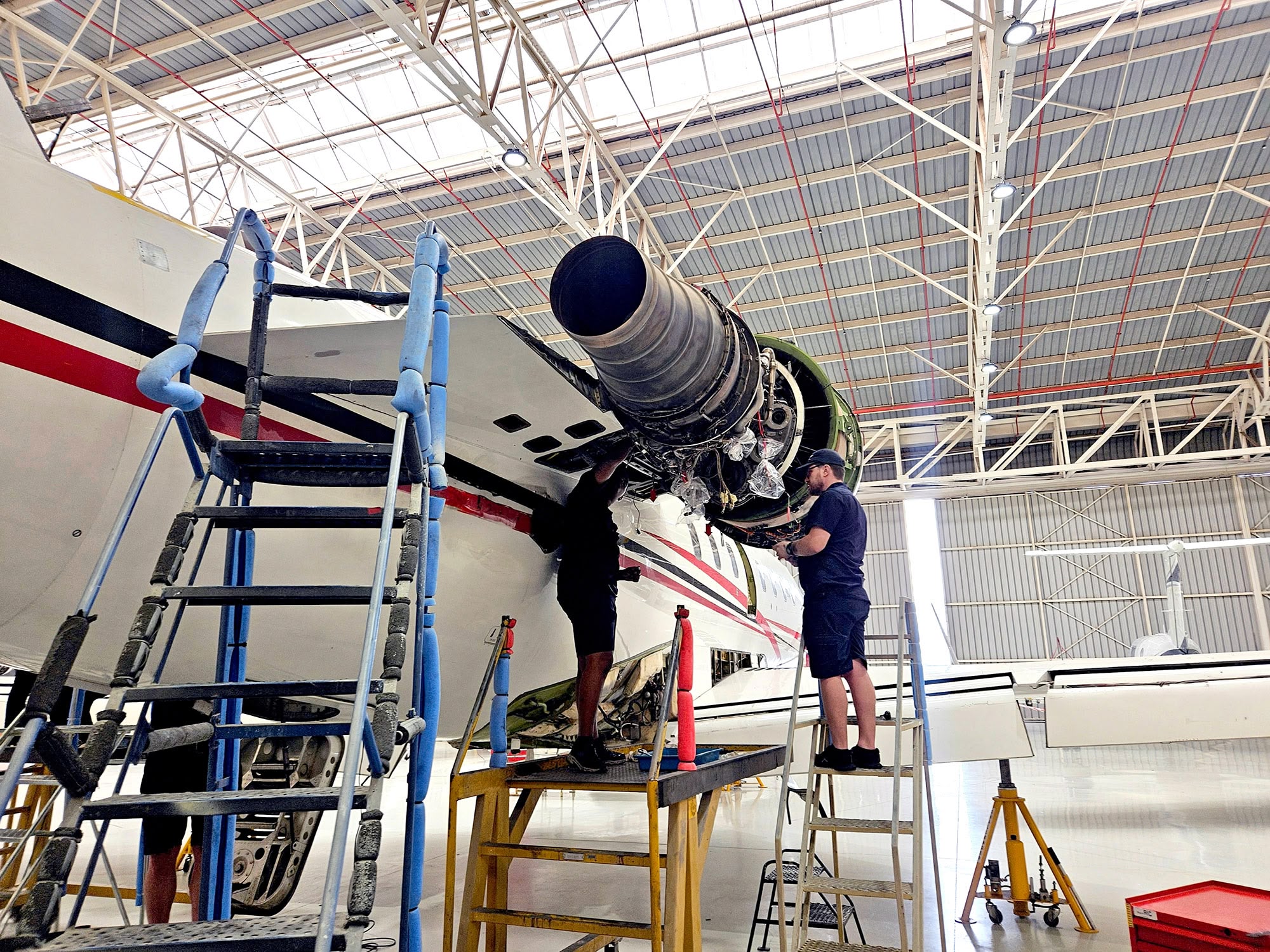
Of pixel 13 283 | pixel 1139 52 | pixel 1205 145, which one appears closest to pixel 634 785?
pixel 13 283

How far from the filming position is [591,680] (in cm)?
575

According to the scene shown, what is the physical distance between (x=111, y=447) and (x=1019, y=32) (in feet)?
36.3

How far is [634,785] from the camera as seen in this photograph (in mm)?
4566

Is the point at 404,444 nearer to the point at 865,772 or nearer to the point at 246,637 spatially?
Result: the point at 246,637

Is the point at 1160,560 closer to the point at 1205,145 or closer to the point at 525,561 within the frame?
the point at 1205,145

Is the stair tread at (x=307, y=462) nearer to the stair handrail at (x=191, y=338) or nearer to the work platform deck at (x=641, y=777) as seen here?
the stair handrail at (x=191, y=338)

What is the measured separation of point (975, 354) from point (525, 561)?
1766cm

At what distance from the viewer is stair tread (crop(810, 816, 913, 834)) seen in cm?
503

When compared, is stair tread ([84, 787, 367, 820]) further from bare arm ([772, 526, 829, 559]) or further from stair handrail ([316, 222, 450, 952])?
bare arm ([772, 526, 829, 559])

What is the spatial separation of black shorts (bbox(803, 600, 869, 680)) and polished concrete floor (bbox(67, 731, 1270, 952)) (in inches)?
88.4

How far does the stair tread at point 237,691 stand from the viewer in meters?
2.64

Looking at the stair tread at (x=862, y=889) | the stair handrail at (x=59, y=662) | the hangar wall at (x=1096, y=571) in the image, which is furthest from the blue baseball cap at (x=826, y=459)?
the hangar wall at (x=1096, y=571)

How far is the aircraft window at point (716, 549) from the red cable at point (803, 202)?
7.42m

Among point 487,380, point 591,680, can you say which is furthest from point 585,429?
point 591,680
